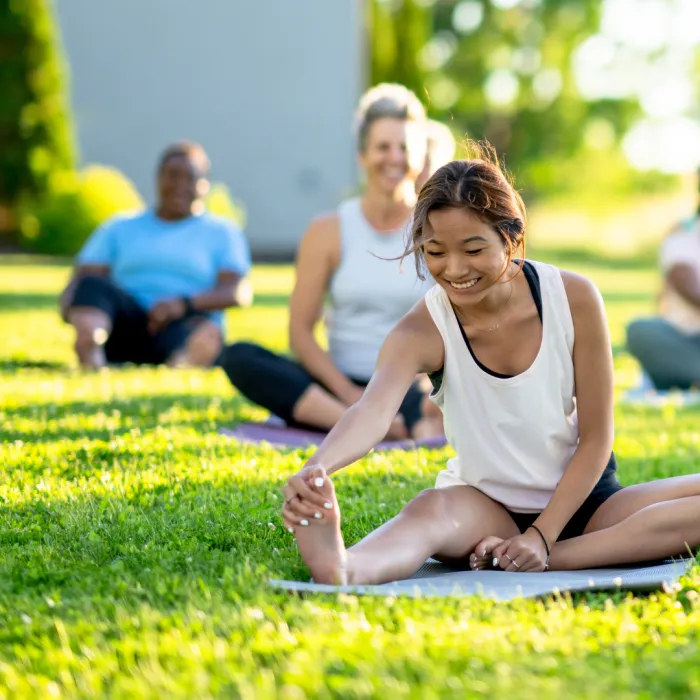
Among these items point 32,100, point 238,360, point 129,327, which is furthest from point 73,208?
point 238,360

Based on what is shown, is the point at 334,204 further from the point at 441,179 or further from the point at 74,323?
the point at 441,179

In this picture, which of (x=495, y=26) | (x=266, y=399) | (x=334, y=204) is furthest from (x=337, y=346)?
(x=495, y=26)

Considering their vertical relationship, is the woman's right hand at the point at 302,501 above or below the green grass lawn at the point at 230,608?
above

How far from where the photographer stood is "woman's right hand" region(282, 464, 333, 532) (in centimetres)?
296

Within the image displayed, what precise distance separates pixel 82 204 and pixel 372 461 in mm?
18318

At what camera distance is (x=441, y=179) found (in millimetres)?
3254

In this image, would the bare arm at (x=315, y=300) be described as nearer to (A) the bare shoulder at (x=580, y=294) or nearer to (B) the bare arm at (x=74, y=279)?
(A) the bare shoulder at (x=580, y=294)

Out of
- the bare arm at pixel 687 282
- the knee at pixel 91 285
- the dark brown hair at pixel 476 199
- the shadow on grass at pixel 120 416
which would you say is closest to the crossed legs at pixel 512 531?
the dark brown hair at pixel 476 199

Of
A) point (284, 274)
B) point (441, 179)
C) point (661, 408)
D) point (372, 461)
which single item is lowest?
point (284, 274)

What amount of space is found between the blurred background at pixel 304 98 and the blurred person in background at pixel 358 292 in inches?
575

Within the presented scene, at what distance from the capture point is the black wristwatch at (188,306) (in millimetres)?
8273

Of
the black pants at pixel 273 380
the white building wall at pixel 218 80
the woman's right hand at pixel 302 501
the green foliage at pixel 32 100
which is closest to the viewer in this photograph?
the woman's right hand at pixel 302 501

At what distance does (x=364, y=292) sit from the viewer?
5.86m

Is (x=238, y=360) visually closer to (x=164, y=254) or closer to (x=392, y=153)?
(x=392, y=153)
